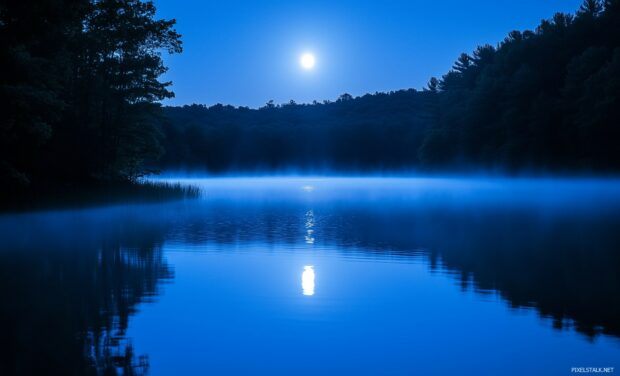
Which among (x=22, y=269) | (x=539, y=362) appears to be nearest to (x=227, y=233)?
(x=22, y=269)

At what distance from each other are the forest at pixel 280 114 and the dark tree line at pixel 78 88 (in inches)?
3.0

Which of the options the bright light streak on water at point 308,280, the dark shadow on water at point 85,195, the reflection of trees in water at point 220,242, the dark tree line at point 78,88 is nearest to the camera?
the reflection of trees in water at point 220,242

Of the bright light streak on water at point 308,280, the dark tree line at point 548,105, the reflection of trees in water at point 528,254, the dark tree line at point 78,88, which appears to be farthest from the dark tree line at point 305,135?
the bright light streak on water at point 308,280

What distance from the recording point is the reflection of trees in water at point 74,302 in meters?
6.68

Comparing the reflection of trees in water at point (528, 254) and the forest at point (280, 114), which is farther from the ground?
the forest at point (280, 114)

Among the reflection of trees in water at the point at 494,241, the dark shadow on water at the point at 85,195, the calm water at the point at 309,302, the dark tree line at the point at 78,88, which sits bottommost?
the calm water at the point at 309,302

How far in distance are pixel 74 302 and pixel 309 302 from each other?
11.6 feet

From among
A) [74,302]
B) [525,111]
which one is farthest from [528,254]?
[525,111]

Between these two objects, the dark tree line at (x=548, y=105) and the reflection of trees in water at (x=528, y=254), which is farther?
the dark tree line at (x=548, y=105)

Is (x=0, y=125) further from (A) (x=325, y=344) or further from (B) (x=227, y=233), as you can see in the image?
(A) (x=325, y=344)

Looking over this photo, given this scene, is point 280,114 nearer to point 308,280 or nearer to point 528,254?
point 528,254

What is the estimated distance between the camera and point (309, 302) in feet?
32.0

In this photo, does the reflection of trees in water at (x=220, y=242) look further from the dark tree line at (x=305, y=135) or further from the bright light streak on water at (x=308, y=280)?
the dark tree line at (x=305, y=135)

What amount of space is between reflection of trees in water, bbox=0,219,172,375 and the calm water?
3 cm
